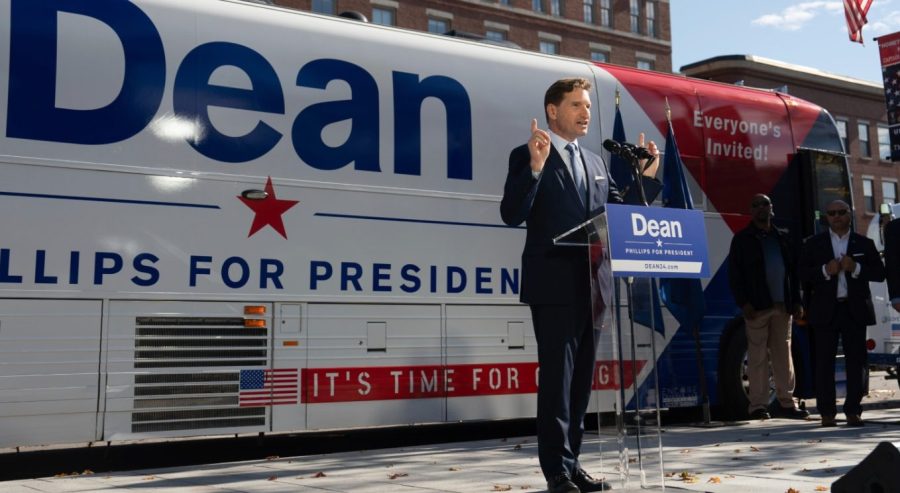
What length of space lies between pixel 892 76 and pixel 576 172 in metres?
17.4

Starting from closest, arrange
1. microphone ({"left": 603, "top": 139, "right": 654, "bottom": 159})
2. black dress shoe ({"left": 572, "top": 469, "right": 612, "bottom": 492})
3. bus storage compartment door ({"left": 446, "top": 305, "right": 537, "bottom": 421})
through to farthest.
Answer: black dress shoe ({"left": 572, "top": 469, "right": 612, "bottom": 492}) → microphone ({"left": 603, "top": 139, "right": 654, "bottom": 159}) → bus storage compartment door ({"left": 446, "top": 305, "right": 537, "bottom": 421})

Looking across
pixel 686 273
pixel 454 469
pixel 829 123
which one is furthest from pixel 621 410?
pixel 829 123

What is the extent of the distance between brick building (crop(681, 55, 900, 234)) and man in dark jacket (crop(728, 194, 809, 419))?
43.4m

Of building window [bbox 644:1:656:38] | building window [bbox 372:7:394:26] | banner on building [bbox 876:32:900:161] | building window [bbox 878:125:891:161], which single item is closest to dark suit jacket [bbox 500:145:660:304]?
banner on building [bbox 876:32:900:161]

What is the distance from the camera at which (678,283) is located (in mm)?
9109

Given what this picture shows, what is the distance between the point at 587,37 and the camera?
48.5 meters

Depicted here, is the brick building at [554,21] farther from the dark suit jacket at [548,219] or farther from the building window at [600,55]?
the dark suit jacket at [548,219]

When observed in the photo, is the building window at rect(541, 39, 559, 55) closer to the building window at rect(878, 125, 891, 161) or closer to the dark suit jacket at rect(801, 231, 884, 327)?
the building window at rect(878, 125, 891, 161)

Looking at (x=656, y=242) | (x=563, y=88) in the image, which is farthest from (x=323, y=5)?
(x=656, y=242)

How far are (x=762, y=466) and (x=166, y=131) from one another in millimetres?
4826

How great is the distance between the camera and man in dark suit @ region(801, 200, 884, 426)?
9.45 metres

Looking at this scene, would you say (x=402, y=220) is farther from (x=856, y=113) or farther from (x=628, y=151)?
(x=856, y=113)

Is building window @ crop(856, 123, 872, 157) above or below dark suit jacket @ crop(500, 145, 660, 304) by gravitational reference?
above

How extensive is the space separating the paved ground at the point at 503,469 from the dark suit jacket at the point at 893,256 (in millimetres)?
1265
